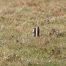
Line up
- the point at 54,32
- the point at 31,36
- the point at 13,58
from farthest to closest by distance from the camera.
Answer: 1. the point at 54,32
2. the point at 31,36
3. the point at 13,58

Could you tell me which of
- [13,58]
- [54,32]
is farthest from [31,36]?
[13,58]

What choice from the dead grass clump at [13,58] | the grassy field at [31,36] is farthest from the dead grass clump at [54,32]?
the dead grass clump at [13,58]

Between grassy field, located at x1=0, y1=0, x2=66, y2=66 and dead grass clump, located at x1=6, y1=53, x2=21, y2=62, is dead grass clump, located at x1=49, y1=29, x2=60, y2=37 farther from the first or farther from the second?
dead grass clump, located at x1=6, y1=53, x2=21, y2=62

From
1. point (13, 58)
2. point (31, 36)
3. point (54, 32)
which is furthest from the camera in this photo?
point (54, 32)

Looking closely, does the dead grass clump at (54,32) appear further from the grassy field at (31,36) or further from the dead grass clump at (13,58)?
the dead grass clump at (13,58)

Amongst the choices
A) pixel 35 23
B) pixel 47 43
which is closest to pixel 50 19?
pixel 35 23

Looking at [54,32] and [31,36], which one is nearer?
[31,36]

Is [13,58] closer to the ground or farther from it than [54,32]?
closer to the ground

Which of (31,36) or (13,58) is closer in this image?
(13,58)

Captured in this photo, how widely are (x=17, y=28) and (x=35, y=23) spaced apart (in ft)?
5.41

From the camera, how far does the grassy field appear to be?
40.8 feet

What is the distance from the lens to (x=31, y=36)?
15.9m

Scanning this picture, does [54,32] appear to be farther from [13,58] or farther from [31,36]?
[13,58]

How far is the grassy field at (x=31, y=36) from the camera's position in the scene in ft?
40.8
